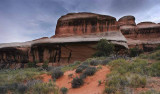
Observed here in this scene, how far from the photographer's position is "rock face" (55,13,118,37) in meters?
27.4

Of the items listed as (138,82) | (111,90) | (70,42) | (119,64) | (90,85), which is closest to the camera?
(111,90)

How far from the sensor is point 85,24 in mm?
28266

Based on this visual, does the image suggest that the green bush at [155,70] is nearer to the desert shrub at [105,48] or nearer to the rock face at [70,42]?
the desert shrub at [105,48]

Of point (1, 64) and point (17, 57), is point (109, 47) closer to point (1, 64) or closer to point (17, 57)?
point (17, 57)

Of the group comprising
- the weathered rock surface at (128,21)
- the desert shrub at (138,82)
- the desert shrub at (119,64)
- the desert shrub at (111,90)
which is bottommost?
the desert shrub at (111,90)

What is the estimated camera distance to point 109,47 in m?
20.4

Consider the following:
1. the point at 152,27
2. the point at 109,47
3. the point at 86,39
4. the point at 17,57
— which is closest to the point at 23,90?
the point at 109,47

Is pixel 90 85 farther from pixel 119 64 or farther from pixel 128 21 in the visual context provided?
pixel 128 21

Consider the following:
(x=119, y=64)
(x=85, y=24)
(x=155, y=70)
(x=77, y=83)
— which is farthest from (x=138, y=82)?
(x=85, y=24)

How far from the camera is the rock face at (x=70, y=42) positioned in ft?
81.8

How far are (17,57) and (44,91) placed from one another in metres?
28.2

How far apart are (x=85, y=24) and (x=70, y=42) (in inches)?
274

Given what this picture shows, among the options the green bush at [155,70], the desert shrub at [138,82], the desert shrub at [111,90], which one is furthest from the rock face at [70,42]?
the desert shrub at [111,90]

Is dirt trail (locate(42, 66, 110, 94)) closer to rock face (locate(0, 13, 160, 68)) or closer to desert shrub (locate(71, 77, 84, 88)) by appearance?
desert shrub (locate(71, 77, 84, 88))
